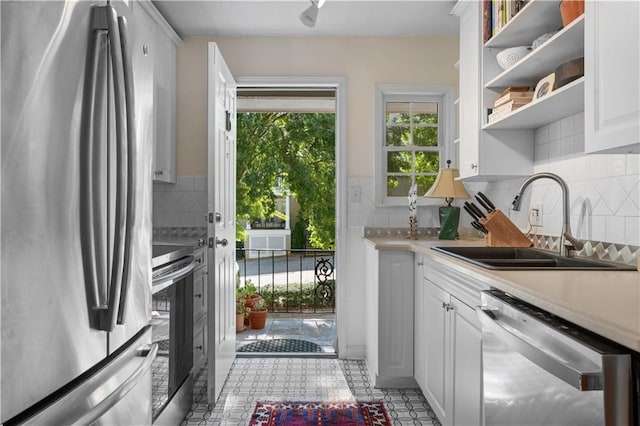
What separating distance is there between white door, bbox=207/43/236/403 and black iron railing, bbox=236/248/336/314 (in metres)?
1.60

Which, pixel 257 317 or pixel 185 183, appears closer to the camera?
pixel 185 183

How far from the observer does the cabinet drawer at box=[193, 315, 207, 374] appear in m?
2.60

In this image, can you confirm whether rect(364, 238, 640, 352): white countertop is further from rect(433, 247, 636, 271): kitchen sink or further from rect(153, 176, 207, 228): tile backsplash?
rect(153, 176, 207, 228): tile backsplash

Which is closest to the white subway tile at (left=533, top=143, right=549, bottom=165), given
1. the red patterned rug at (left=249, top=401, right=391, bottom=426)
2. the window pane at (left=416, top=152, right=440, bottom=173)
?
the window pane at (left=416, top=152, right=440, bottom=173)

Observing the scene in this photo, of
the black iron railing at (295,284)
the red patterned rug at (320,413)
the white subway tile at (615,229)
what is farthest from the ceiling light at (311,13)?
the black iron railing at (295,284)

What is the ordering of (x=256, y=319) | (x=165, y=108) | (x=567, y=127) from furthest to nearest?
(x=256, y=319) < (x=165, y=108) < (x=567, y=127)

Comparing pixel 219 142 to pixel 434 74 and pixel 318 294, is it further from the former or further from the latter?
pixel 318 294

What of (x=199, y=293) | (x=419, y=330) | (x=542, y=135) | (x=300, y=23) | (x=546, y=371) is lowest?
(x=419, y=330)

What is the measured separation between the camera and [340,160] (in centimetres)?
335

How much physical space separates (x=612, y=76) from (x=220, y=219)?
6.82 feet

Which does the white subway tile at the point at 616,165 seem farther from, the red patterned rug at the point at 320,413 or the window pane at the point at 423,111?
the window pane at the point at 423,111

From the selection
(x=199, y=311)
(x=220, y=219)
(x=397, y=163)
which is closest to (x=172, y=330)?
(x=199, y=311)

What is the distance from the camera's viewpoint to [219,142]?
2.64m

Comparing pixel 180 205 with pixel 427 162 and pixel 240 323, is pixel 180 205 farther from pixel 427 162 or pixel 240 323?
pixel 427 162
